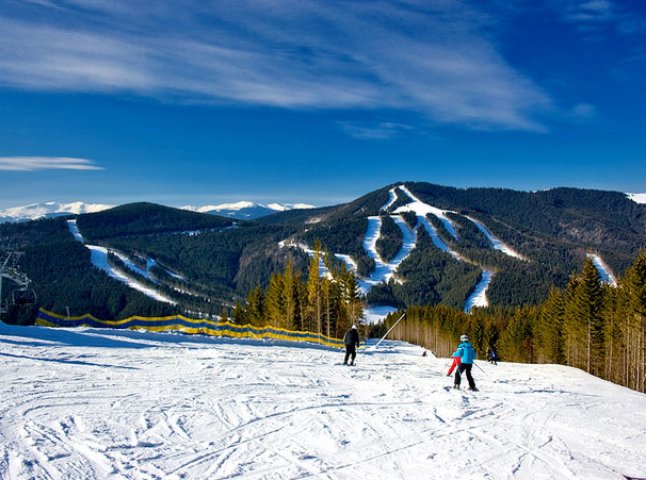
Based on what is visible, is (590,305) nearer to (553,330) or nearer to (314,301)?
(553,330)

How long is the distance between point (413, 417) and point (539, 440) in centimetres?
266

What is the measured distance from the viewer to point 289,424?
33.4 ft

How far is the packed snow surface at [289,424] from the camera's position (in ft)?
25.7

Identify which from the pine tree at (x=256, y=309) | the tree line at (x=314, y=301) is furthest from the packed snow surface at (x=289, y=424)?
the pine tree at (x=256, y=309)

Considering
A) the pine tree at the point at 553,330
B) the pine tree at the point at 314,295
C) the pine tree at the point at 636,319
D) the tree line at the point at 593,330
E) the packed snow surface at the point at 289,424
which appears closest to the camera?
the packed snow surface at the point at 289,424

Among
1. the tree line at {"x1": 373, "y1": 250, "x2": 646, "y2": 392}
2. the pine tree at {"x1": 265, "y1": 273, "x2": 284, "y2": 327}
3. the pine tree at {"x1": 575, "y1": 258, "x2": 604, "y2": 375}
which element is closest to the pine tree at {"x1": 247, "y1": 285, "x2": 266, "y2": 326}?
the pine tree at {"x1": 265, "y1": 273, "x2": 284, "y2": 327}

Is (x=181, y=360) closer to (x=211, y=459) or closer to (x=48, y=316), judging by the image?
(x=211, y=459)

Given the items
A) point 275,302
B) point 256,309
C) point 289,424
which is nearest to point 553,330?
point 275,302

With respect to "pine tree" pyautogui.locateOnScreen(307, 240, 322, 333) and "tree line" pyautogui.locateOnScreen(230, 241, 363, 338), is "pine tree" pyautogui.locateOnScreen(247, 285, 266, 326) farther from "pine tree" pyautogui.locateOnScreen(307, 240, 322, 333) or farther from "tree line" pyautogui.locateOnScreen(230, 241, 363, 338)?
"pine tree" pyautogui.locateOnScreen(307, 240, 322, 333)

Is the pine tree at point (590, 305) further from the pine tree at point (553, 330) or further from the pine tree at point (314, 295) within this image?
the pine tree at point (314, 295)

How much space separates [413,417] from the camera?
11172mm

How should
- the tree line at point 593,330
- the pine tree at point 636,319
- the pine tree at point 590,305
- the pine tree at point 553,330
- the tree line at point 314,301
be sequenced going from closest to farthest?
the pine tree at point 636,319 → the tree line at point 593,330 → the pine tree at point 590,305 → the pine tree at point 553,330 → the tree line at point 314,301

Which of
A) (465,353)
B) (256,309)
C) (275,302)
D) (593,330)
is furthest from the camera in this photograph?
(256,309)

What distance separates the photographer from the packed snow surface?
7.82 meters
